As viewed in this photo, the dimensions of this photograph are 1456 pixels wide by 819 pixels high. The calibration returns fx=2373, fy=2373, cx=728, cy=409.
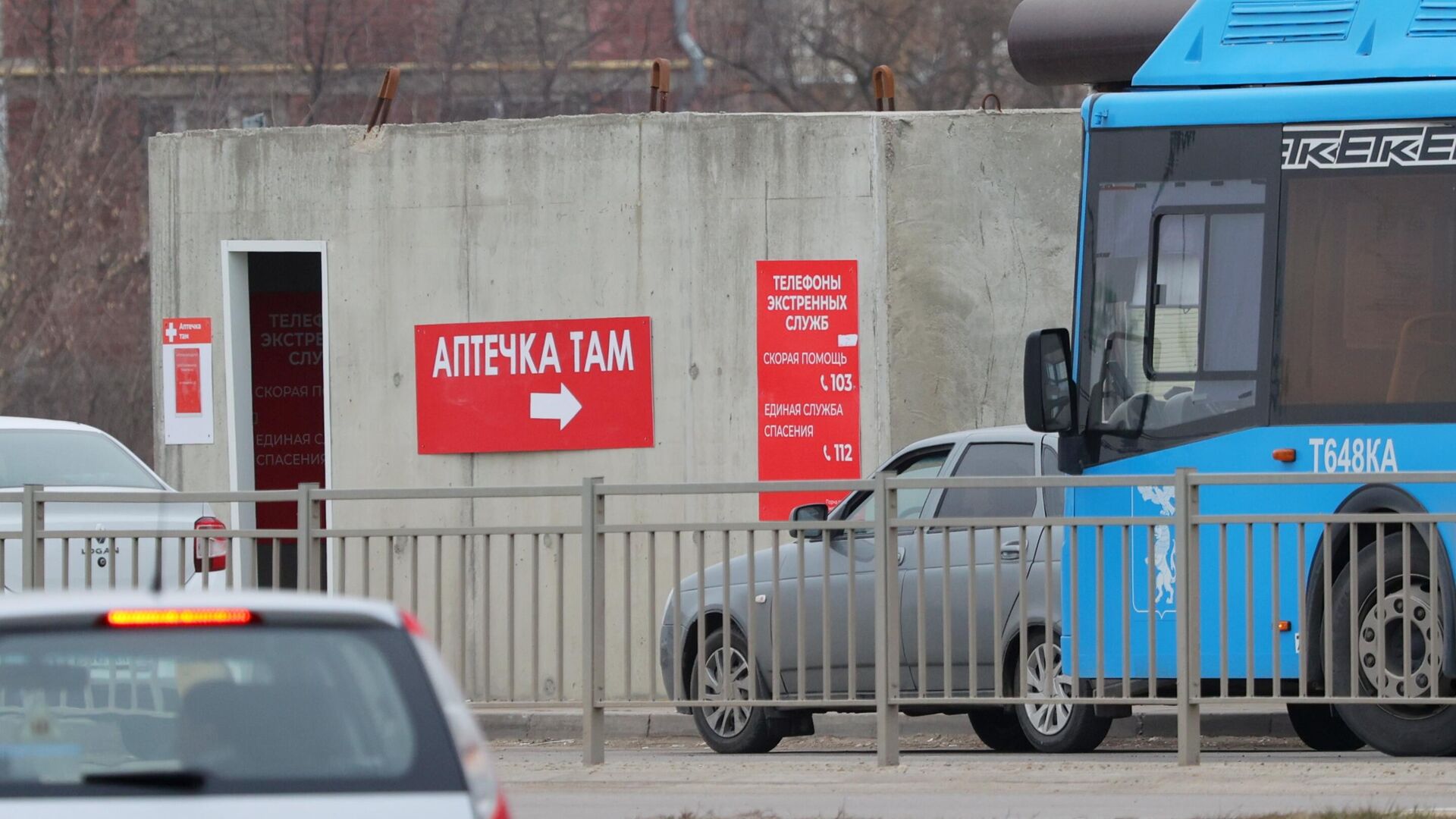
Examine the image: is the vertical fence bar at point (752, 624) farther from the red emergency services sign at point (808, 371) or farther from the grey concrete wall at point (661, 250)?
the red emergency services sign at point (808, 371)

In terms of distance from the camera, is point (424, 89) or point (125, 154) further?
point (424, 89)

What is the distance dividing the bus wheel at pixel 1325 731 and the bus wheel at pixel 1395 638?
64.1 inches

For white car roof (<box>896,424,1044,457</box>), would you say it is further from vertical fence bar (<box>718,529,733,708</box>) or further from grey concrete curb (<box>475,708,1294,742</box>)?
vertical fence bar (<box>718,529,733,708</box>)

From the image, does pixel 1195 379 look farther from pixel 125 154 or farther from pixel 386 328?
pixel 125 154

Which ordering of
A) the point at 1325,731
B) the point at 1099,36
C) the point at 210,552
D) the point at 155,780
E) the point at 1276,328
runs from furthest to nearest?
the point at 1099,36 → the point at 1325,731 → the point at 1276,328 → the point at 210,552 → the point at 155,780

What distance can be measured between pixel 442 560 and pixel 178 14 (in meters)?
36.4

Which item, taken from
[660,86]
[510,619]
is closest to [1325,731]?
[510,619]

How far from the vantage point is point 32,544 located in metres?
10.9

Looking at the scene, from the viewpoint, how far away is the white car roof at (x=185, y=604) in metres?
4.57

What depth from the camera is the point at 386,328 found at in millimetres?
17109

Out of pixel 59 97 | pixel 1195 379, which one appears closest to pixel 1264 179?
pixel 1195 379

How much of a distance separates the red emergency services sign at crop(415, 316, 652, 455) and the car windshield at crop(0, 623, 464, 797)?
39.3 feet

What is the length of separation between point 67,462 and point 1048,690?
21.6ft

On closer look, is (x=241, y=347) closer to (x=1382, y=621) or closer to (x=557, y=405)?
(x=557, y=405)
